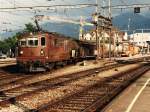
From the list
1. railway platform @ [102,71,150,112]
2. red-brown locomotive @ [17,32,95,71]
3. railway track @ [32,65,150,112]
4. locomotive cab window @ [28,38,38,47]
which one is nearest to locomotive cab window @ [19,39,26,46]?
red-brown locomotive @ [17,32,95,71]

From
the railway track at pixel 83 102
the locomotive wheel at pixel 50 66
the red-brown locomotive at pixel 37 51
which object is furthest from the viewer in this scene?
the locomotive wheel at pixel 50 66

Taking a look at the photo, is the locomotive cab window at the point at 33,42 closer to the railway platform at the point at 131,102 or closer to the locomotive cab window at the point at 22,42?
the locomotive cab window at the point at 22,42

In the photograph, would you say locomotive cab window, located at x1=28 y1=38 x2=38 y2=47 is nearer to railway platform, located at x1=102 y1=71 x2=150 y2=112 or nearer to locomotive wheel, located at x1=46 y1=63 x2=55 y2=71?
locomotive wheel, located at x1=46 y1=63 x2=55 y2=71

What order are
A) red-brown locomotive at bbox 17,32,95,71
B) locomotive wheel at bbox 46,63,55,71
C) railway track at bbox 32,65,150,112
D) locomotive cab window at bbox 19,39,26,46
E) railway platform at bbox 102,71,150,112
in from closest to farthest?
railway platform at bbox 102,71,150,112, railway track at bbox 32,65,150,112, red-brown locomotive at bbox 17,32,95,71, locomotive cab window at bbox 19,39,26,46, locomotive wheel at bbox 46,63,55,71

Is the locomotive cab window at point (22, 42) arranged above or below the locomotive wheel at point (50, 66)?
above

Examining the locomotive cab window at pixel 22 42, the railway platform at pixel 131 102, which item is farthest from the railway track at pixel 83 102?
the locomotive cab window at pixel 22 42

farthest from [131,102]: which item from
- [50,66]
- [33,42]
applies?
[50,66]

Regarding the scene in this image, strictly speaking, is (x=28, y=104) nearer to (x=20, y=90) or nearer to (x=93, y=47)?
(x=20, y=90)

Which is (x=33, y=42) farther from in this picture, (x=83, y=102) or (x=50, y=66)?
(x=83, y=102)

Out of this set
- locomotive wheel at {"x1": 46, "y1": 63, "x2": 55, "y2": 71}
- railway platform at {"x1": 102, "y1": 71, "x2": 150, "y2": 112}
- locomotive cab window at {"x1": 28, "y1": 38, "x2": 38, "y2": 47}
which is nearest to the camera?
railway platform at {"x1": 102, "y1": 71, "x2": 150, "y2": 112}

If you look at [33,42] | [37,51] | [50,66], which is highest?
[33,42]

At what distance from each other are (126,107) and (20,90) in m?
7.41

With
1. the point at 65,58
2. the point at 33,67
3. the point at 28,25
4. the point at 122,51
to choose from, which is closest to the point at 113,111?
the point at 33,67

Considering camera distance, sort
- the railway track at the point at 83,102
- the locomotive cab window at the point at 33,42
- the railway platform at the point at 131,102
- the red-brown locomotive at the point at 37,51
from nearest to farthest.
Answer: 1. the railway platform at the point at 131,102
2. the railway track at the point at 83,102
3. the red-brown locomotive at the point at 37,51
4. the locomotive cab window at the point at 33,42
